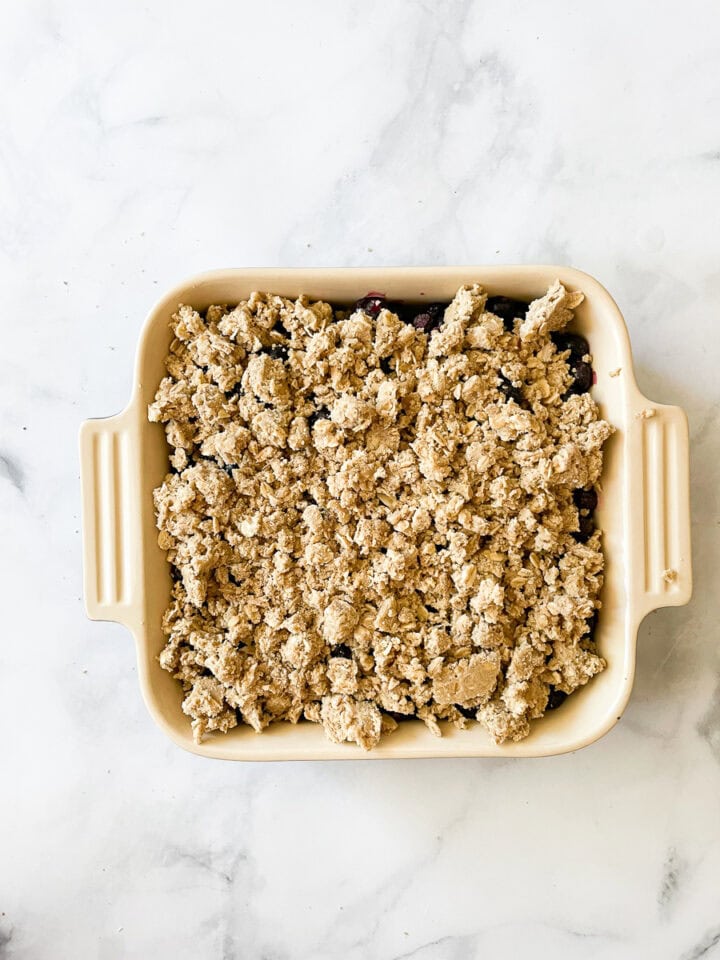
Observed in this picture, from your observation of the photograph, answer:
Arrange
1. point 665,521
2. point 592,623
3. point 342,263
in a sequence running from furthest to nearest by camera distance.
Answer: point 342,263, point 592,623, point 665,521

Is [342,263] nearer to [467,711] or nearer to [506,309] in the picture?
[506,309]

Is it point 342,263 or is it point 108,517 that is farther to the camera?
point 342,263

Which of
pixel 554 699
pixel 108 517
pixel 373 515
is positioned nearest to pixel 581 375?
pixel 373 515

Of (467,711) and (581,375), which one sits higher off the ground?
(581,375)

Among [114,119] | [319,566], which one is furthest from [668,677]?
[114,119]

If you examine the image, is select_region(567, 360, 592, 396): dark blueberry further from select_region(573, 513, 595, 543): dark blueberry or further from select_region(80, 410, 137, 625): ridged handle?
select_region(80, 410, 137, 625): ridged handle

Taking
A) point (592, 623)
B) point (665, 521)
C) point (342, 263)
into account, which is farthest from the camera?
point (342, 263)
